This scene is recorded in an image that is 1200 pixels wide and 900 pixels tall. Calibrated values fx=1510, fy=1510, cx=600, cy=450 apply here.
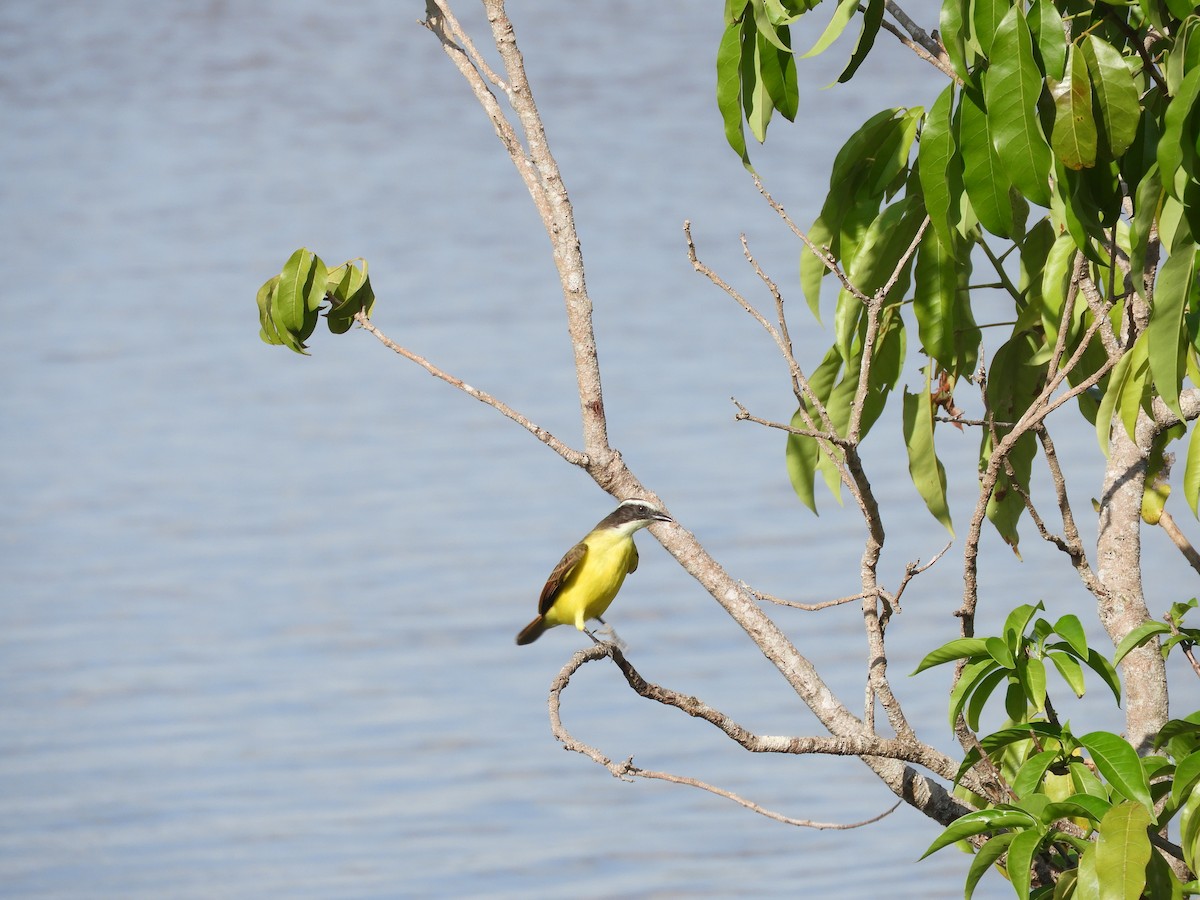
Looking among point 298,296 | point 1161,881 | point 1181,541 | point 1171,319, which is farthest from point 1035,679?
point 298,296

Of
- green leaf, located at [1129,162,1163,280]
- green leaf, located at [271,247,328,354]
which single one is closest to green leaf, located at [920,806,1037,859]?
green leaf, located at [1129,162,1163,280]

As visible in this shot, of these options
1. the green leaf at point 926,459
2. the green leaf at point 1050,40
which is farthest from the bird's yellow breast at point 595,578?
the green leaf at point 1050,40

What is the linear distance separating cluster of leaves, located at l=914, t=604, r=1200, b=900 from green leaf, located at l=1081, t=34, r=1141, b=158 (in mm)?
634

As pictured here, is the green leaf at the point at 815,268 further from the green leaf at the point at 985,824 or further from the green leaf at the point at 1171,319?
the green leaf at the point at 985,824

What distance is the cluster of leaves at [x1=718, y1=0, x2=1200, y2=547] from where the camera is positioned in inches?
66.7

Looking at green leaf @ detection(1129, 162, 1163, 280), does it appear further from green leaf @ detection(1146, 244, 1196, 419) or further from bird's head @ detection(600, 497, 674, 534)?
bird's head @ detection(600, 497, 674, 534)

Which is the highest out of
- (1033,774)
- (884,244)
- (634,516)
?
(884,244)

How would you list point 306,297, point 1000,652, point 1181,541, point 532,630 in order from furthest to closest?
point 532,630, point 1181,541, point 306,297, point 1000,652

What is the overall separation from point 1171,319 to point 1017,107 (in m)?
0.31

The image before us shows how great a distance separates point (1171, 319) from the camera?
1.76 meters

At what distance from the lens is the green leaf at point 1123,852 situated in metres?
1.67

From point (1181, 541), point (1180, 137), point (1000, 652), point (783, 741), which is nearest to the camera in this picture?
point (1180, 137)

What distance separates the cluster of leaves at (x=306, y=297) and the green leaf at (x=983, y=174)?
1.04m

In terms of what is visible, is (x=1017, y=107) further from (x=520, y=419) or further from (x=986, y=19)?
(x=520, y=419)
